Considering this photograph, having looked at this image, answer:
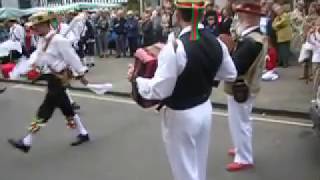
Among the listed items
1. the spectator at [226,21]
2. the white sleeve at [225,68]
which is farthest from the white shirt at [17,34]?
the white sleeve at [225,68]

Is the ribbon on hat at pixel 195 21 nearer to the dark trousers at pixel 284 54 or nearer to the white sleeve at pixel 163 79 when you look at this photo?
the white sleeve at pixel 163 79

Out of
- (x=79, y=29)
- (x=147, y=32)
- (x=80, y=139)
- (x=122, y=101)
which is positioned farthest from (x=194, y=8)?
(x=79, y=29)

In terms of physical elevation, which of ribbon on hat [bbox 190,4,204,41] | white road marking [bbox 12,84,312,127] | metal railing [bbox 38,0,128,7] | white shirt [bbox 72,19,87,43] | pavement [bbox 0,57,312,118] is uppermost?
metal railing [bbox 38,0,128,7]

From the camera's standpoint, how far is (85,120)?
9.20 m

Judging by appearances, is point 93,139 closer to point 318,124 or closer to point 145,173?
point 145,173

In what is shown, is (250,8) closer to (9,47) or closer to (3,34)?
(9,47)

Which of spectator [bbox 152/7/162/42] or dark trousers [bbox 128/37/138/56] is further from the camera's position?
dark trousers [bbox 128/37/138/56]

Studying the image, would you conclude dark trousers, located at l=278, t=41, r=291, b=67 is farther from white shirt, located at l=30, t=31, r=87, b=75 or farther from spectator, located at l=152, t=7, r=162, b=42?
white shirt, located at l=30, t=31, r=87, b=75

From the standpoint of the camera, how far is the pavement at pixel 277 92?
356 inches

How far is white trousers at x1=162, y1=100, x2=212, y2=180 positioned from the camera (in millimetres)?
3969

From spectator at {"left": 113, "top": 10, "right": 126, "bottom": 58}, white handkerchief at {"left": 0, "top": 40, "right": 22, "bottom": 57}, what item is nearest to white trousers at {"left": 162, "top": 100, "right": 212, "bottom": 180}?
white handkerchief at {"left": 0, "top": 40, "right": 22, "bottom": 57}

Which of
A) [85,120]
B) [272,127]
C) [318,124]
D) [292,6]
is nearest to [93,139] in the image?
[85,120]

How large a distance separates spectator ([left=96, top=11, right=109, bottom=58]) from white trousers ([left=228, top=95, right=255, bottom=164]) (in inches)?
523

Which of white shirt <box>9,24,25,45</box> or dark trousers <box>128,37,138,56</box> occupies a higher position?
white shirt <box>9,24,25,45</box>
